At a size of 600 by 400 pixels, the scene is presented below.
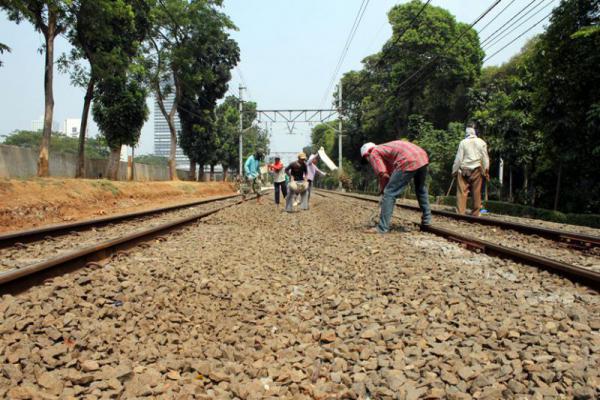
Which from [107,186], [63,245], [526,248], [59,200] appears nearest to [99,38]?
[107,186]

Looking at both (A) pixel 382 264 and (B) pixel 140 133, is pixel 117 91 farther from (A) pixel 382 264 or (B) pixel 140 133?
(A) pixel 382 264

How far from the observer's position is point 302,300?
347cm

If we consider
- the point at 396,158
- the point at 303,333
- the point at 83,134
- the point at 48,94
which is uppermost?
the point at 48,94

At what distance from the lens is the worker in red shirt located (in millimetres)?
7109

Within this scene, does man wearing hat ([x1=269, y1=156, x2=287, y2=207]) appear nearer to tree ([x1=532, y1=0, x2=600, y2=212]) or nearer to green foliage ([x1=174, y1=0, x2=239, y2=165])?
tree ([x1=532, y1=0, x2=600, y2=212])

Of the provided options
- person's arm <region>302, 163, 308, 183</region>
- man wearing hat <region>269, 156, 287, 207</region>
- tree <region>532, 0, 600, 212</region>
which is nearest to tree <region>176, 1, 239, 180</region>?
man wearing hat <region>269, 156, 287, 207</region>

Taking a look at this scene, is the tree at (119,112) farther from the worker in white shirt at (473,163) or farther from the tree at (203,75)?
the worker in white shirt at (473,163)

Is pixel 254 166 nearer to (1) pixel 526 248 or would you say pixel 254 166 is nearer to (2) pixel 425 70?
(1) pixel 526 248

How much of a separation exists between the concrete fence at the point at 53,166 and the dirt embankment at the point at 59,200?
119 inches

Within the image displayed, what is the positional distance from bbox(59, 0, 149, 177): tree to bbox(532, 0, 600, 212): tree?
17.7 meters

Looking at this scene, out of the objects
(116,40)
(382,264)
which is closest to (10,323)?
(382,264)

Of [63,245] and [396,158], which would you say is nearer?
[63,245]

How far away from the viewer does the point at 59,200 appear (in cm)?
1390

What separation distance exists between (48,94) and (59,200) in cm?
653
